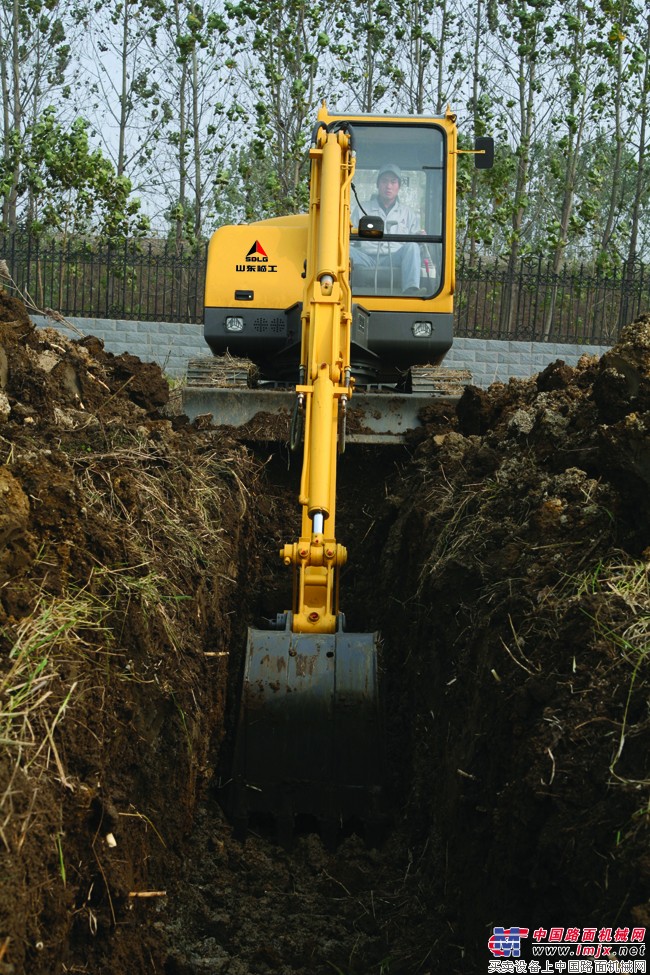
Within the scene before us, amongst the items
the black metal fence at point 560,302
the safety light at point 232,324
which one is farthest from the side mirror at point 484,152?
the black metal fence at point 560,302

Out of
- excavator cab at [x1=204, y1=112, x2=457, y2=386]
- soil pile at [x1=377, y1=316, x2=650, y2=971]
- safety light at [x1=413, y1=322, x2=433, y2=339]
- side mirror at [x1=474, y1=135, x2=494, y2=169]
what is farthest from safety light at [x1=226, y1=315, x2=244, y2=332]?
soil pile at [x1=377, y1=316, x2=650, y2=971]

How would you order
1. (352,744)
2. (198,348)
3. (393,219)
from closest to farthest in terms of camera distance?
1. (352,744)
2. (393,219)
3. (198,348)

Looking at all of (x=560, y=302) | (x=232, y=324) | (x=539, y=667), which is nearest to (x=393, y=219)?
(x=232, y=324)

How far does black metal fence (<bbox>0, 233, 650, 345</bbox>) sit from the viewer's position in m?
19.0

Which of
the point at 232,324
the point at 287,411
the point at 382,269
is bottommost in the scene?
the point at 287,411

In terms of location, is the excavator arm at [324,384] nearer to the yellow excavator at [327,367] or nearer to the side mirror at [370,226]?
the yellow excavator at [327,367]

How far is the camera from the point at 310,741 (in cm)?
557

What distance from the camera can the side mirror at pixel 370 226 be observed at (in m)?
6.92

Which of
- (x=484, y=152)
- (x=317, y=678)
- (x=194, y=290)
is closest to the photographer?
(x=317, y=678)

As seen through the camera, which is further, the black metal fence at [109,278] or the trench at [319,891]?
the black metal fence at [109,278]

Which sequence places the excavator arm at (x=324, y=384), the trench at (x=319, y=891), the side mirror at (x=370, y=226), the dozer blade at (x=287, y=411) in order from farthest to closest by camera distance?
the dozer blade at (x=287, y=411) < the side mirror at (x=370, y=226) < the excavator arm at (x=324, y=384) < the trench at (x=319, y=891)

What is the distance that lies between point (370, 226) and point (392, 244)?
2.59 m

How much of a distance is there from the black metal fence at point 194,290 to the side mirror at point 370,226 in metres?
12.0

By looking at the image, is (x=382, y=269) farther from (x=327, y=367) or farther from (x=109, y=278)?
(x=109, y=278)
